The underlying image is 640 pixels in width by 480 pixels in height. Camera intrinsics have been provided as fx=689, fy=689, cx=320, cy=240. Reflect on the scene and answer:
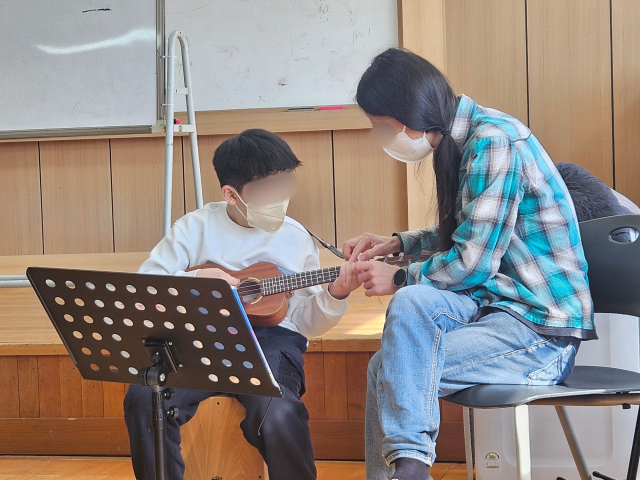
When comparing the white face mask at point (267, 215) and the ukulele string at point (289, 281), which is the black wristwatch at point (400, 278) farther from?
the white face mask at point (267, 215)

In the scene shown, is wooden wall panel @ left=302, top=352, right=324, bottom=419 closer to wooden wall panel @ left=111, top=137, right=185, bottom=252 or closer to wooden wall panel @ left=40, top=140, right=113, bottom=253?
wooden wall panel @ left=111, top=137, right=185, bottom=252

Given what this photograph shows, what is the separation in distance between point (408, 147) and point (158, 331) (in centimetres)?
64

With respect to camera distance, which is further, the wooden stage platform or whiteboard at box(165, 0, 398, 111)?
whiteboard at box(165, 0, 398, 111)

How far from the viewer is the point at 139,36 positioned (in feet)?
9.64

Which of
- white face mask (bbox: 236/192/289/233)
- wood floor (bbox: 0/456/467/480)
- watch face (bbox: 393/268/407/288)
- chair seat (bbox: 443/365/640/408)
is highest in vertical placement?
white face mask (bbox: 236/192/289/233)

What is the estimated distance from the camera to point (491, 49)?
3.19m

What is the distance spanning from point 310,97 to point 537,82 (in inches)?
41.2

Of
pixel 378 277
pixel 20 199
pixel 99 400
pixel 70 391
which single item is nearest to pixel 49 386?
pixel 70 391

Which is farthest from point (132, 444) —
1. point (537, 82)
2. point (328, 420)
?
point (537, 82)

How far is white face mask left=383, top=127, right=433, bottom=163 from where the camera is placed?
1446 millimetres

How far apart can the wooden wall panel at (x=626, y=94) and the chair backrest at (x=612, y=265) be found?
1781mm

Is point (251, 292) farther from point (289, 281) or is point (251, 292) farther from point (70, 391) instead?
point (70, 391)

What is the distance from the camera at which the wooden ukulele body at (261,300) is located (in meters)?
1.74

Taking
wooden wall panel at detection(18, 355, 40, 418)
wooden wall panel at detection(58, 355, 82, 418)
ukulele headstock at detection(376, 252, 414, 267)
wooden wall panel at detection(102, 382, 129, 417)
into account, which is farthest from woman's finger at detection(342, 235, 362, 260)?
wooden wall panel at detection(18, 355, 40, 418)
